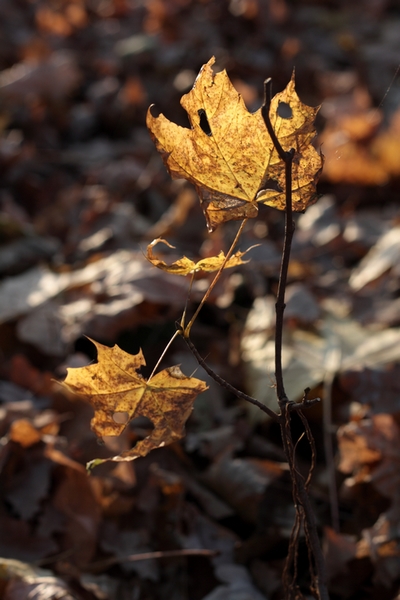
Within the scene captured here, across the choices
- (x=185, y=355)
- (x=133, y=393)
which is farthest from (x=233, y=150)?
(x=185, y=355)

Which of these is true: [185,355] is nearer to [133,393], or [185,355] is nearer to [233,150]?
[133,393]

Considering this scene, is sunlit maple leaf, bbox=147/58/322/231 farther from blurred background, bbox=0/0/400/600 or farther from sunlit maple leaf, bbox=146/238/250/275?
blurred background, bbox=0/0/400/600

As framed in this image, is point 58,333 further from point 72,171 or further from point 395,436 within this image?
point 72,171

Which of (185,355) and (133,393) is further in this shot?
(185,355)

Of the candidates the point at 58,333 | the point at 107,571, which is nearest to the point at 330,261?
the point at 58,333

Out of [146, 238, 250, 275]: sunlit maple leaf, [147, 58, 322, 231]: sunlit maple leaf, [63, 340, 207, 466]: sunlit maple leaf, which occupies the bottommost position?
[63, 340, 207, 466]: sunlit maple leaf

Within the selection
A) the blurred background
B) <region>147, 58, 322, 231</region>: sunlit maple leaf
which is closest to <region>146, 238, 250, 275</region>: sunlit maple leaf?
<region>147, 58, 322, 231</region>: sunlit maple leaf

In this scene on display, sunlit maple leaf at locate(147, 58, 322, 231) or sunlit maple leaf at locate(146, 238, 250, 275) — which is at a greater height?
sunlit maple leaf at locate(147, 58, 322, 231)
